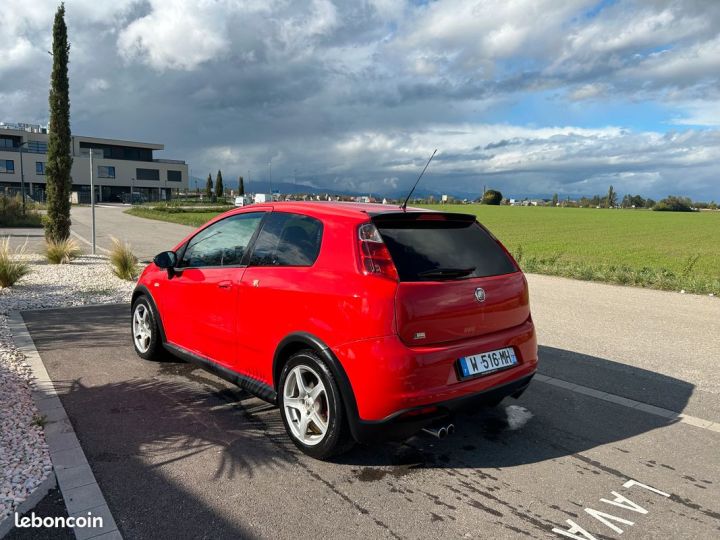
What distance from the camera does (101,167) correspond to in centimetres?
8519

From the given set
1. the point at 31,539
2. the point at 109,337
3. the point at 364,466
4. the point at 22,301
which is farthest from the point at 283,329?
the point at 22,301

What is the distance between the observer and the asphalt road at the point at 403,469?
285 centimetres

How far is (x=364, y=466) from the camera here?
3.48 m

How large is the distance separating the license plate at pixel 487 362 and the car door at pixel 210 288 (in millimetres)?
1820

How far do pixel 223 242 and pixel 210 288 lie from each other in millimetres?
429

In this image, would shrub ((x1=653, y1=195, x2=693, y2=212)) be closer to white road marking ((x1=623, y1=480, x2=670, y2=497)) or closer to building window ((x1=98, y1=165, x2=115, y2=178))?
building window ((x1=98, y1=165, x2=115, y2=178))

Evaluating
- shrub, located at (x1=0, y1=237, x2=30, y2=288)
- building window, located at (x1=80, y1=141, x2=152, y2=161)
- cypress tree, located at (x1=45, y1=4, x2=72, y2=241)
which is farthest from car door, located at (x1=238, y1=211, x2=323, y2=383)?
building window, located at (x1=80, y1=141, x2=152, y2=161)

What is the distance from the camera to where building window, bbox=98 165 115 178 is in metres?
85.1

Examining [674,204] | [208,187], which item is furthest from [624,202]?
[208,187]

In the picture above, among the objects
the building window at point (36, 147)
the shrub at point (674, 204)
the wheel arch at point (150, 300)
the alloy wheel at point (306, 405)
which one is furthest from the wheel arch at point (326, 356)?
the shrub at point (674, 204)

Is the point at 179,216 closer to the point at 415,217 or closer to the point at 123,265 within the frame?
the point at 123,265

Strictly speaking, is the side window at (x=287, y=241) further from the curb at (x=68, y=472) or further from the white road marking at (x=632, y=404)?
the white road marking at (x=632, y=404)

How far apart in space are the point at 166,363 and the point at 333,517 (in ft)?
10.8

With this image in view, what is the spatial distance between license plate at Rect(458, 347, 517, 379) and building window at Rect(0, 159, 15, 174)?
89.1 meters
